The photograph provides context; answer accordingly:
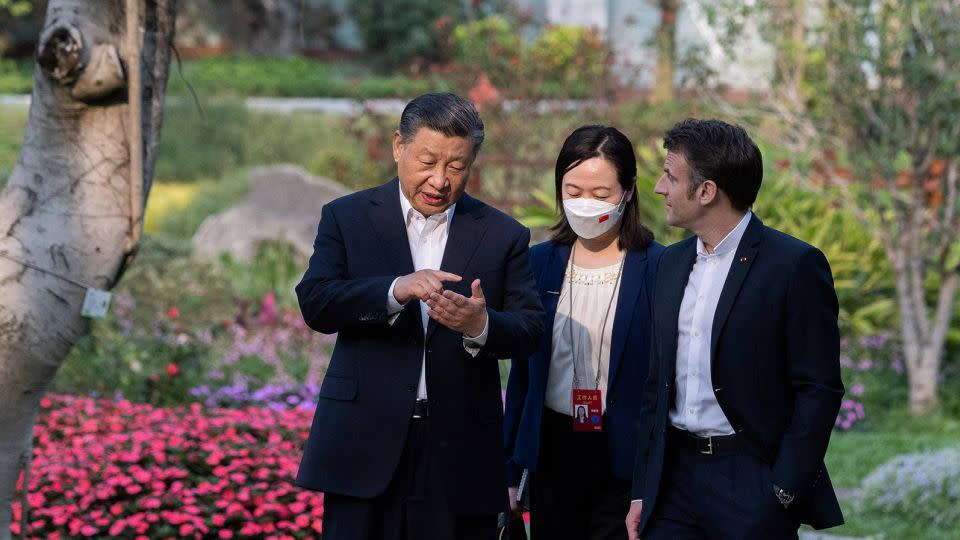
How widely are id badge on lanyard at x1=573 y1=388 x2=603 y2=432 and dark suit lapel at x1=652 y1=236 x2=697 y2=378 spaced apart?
437mm

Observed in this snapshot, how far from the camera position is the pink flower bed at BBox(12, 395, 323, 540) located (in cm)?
515

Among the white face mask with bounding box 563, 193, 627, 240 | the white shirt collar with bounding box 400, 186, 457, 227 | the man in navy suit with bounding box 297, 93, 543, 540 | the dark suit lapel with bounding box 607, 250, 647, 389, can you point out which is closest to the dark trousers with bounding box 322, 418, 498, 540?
the man in navy suit with bounding box 297, 93, 543, 540

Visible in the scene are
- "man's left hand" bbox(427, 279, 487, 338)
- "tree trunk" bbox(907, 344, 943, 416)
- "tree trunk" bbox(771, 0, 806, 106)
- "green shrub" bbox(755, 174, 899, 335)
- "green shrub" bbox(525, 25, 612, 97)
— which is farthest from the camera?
"green shrub" bbox(525, 25, 612, 97)

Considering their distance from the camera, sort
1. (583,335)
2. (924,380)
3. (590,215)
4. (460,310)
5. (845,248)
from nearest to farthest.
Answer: (460,310)
(590,215)
(583,335)
(924,380)
(845,248)

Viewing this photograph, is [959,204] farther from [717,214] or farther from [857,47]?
[717,214]

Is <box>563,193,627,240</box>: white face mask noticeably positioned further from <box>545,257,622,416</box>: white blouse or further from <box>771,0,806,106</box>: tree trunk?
<box>771,0,806,106</box>: tree trunk

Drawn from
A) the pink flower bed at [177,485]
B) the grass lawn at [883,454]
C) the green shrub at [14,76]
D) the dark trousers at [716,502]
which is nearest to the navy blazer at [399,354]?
the dark trousers at [716,502]

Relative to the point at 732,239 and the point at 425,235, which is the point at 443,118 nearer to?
the point at 425,235

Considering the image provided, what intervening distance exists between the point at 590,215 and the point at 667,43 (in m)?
10.1

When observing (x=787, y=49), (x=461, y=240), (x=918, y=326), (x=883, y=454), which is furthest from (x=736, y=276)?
(x=787, y=49)

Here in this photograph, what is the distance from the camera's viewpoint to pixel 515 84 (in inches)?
496

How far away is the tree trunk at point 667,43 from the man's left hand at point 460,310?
387 inches

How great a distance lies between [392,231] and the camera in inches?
135

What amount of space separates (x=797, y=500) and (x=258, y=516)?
257 centimetres
